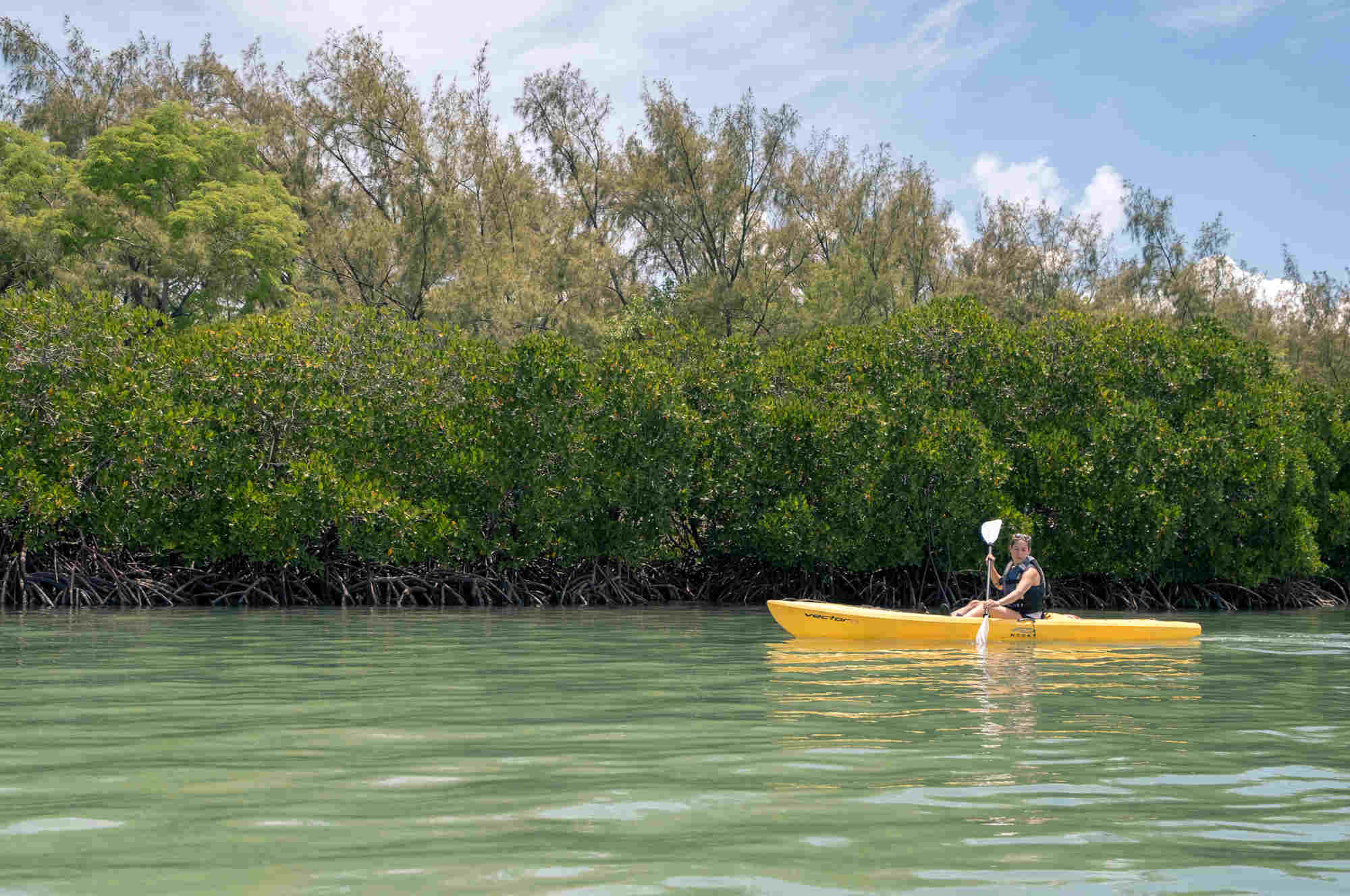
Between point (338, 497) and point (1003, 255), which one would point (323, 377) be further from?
point (1003, 255)

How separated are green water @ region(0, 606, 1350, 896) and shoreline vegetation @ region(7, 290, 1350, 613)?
10787 mm

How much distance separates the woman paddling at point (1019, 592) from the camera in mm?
15562

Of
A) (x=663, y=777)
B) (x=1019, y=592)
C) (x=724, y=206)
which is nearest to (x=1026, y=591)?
(x=1019, y=592)

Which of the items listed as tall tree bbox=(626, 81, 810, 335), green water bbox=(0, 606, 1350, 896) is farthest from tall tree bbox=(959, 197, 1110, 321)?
green water bbox=(0, 606, 1350, 896)

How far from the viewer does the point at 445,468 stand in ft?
80.7

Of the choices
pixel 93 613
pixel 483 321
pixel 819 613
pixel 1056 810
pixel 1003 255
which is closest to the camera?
pixel 1056 810

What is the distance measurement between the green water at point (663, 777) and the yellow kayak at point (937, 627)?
2.32 meters

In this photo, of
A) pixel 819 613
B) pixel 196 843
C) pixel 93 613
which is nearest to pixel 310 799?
pixel 196 843

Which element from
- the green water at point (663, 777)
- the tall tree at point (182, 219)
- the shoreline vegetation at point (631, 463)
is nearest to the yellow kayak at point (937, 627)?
the green water at point (663, 777)

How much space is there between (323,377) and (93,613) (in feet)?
20.0

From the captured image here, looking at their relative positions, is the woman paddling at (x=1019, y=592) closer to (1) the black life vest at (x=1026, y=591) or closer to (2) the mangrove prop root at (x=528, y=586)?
(1) the black life vest at (x=1026, y=591)

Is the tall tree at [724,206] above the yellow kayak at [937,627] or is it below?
above

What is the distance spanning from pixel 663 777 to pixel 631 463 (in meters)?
19.2

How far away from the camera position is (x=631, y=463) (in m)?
25.4
